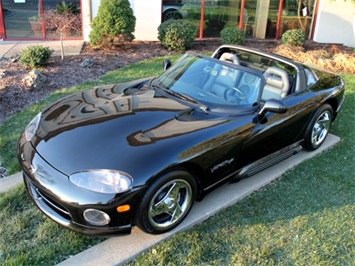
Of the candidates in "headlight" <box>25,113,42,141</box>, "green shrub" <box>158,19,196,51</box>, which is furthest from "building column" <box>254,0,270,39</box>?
"headlight" <box>25,113,42,141</box>

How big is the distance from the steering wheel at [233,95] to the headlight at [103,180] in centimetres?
158

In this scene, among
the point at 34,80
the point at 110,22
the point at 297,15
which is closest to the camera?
the point at 34,80

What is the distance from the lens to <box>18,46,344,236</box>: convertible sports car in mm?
2947

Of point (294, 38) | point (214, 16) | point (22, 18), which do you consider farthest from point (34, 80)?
point (294, 38)

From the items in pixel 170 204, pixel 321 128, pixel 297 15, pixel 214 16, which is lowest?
pixel 170 204

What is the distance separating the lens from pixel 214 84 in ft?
13.5

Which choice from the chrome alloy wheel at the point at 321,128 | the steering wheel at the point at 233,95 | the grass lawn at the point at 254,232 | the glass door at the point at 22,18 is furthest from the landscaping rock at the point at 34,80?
the chrome alloy wheel at the point at 321,128

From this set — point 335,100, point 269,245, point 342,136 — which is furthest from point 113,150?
point 342,136

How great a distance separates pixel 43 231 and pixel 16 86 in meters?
3.93

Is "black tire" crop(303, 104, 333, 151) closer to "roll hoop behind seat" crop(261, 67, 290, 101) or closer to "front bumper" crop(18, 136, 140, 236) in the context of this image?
"roll hoop behind seat" crop(261, 67, 290, 101)

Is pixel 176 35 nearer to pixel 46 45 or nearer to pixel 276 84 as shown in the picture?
pixel 46 45

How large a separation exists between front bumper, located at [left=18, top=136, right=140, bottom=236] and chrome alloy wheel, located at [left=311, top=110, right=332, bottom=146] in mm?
2926

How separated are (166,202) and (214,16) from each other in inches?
351

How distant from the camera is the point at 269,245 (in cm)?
336
